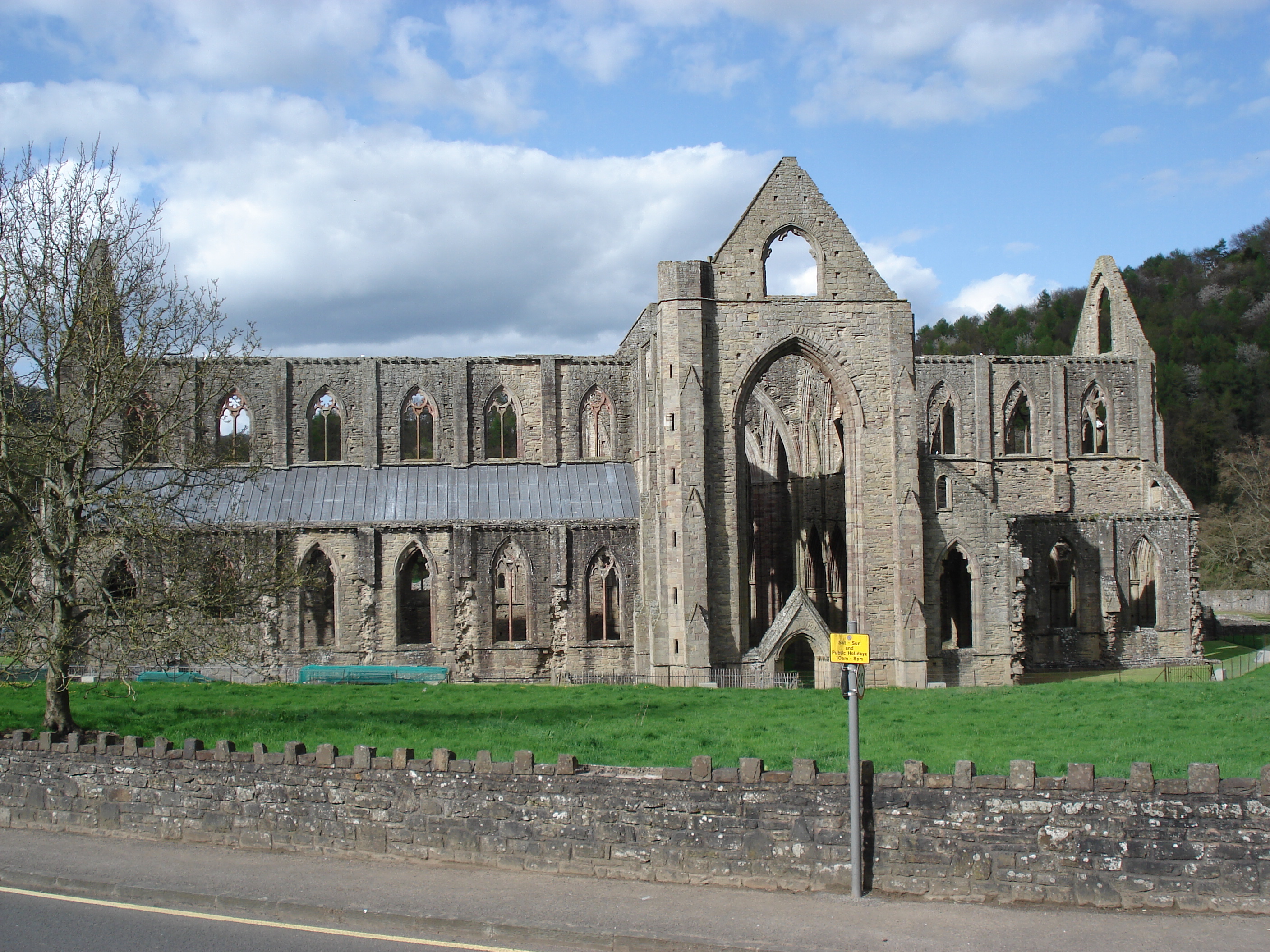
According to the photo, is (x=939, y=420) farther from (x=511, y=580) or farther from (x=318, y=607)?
(x=318, y=607)

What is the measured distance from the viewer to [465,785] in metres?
11.5

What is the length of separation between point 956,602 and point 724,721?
18.1 m

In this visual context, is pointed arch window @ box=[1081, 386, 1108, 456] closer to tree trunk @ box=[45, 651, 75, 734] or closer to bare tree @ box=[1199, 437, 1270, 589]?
bare tree @ box=[1199, 437, 1270, 589]

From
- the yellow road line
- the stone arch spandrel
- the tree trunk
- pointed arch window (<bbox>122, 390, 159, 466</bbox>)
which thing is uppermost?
the stone arch spandrel

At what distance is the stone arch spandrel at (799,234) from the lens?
28.6 metres

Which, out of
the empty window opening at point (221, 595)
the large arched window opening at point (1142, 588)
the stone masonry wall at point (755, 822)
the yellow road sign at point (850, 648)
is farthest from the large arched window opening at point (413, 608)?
the large arched window opening at point (1142, 588)

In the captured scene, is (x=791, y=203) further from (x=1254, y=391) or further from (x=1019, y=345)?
(x=1019, y=345)

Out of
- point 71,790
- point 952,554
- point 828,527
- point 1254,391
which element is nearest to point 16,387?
point 71,790

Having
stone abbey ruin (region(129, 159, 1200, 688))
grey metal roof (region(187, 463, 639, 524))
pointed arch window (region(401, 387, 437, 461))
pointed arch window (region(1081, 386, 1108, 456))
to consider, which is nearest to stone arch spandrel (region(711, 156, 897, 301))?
stone abbey ruin (region(129, 159, 1200, 688))

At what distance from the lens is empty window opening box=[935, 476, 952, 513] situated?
2942 centimetres

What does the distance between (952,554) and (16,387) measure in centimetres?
2572

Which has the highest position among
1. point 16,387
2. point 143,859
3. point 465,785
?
point 16,387

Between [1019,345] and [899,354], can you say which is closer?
[899,354]

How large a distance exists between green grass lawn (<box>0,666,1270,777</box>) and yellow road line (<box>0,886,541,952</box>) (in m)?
3.66
